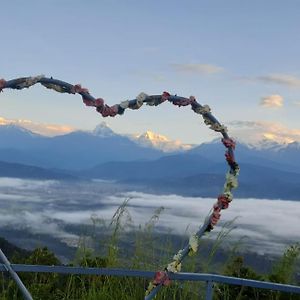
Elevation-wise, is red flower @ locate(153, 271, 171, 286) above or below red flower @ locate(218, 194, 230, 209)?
below

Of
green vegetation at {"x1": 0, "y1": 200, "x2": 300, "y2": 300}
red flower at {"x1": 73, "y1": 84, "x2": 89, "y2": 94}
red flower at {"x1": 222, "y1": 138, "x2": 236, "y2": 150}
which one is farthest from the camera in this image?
green vegetation at {"x1": 0, "y1": 200, "x2": 300, "y2": 300}

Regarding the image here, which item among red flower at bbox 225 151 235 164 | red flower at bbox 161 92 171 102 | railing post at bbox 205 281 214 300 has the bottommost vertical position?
railing post at bbox 205 281 214 300

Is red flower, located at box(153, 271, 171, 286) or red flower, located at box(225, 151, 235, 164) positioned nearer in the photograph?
red flower, located at box(153, 271, 171, 286)

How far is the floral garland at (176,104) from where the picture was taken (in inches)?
175

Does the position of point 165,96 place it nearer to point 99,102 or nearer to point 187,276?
point 99,102

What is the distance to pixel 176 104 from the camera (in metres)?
4.64

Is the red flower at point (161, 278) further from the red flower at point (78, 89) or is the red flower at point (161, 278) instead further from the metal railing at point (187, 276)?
the red flower at point (78, 89)

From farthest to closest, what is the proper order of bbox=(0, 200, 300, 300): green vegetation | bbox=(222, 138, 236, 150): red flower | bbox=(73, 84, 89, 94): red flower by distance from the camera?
1. bbox=(0, 200, 300, 300): green vegetation
2. bbox=(222, 138, 236, 150): red flower
3. bbox=(73, 84, 89, 94): red flower

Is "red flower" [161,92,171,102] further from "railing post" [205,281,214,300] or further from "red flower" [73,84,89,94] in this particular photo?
"railing post" [205,281,214,300]

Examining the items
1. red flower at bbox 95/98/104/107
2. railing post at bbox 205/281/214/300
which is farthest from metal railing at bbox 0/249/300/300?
red flower at bbox 95/98/104/107

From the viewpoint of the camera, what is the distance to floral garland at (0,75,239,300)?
14.6 feet

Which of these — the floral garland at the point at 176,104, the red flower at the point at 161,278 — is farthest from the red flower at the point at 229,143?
the red flower at the point at 161,278

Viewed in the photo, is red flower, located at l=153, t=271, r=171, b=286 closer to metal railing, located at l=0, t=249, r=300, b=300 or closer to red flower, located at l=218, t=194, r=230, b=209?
metal railing, located at l=0, t=249, r=300, b=300

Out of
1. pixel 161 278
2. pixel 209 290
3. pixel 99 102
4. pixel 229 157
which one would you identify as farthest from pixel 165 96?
pixel 209 290
